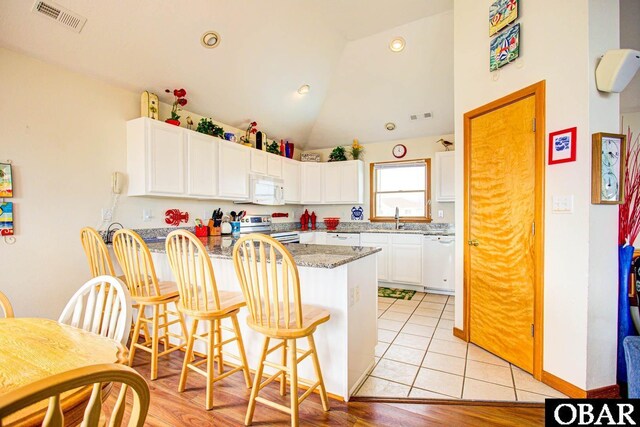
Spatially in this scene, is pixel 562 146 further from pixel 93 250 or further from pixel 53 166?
pixel 53 166

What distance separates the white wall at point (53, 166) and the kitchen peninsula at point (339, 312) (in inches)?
59.8

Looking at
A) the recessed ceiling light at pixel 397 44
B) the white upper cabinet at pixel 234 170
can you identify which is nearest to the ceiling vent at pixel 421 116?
the recessed ceiling light at pixel 397 44

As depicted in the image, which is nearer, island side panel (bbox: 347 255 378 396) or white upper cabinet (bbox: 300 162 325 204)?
island side panel (bbox: 347 255 378 396)

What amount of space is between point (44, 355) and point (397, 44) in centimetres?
439

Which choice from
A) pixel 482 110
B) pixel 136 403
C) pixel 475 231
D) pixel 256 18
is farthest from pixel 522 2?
pixel 136 403

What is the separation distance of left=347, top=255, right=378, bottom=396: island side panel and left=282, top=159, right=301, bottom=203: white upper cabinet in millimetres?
3084

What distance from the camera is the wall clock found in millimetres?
5188

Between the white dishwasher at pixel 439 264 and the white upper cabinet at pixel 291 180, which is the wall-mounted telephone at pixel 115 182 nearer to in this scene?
the white upper cabinet at pixel 291 180

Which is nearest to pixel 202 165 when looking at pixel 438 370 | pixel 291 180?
pixel 291 180

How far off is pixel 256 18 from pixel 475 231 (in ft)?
10.0

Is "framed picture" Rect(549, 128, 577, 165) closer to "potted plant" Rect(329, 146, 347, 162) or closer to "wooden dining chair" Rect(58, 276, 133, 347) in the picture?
"wooden dining chair" Rect(58, 276, 133, 347)

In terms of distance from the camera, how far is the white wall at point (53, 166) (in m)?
2.38

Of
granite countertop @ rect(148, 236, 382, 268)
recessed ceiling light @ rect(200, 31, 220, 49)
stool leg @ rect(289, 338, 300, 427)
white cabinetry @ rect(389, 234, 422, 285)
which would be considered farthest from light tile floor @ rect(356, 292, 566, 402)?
recessed ceiling light @ rect(200, 31, 220, 49)

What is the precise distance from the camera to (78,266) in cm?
274
